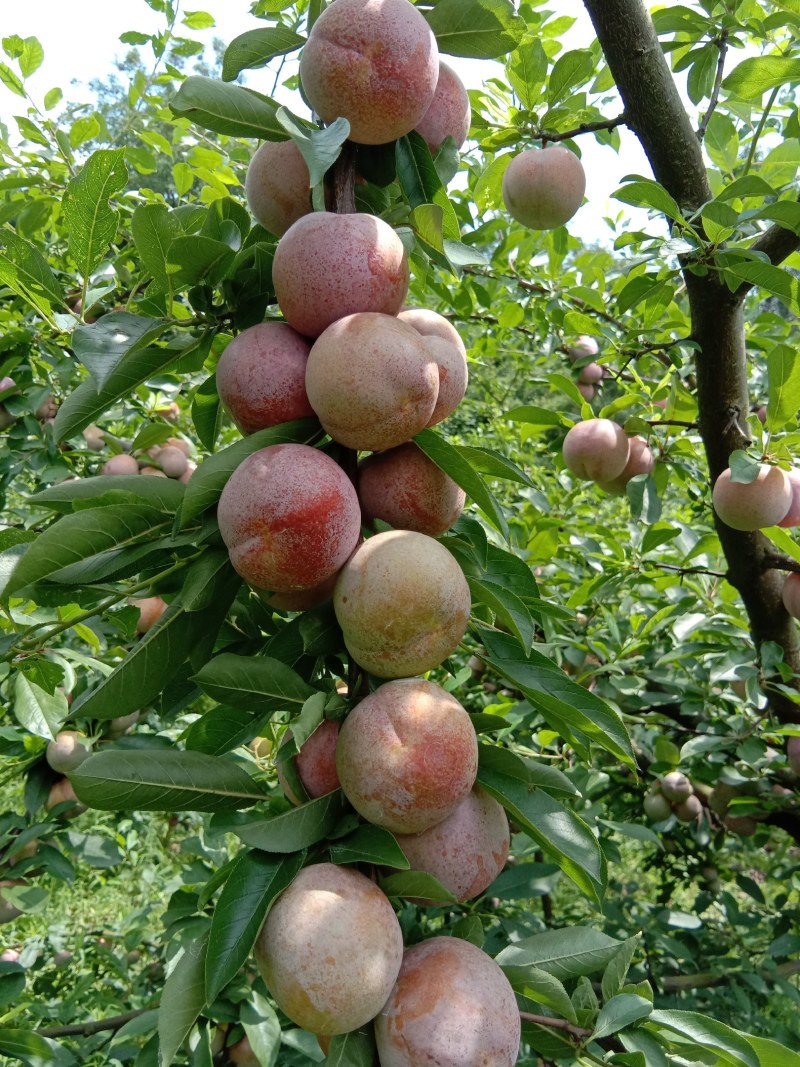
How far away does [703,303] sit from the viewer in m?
1.54

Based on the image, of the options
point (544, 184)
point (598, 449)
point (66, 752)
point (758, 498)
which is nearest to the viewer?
point (758, 498)

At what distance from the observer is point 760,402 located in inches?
93.5

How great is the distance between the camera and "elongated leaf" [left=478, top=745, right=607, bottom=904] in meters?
0.82

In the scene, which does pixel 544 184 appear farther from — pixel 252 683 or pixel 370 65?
pixel 252 683

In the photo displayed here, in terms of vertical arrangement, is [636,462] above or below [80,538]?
below

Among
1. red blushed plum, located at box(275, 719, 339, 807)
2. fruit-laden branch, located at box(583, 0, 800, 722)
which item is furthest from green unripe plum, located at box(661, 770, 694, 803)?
red blushed plum, located at box(275, 719, 339, 807)

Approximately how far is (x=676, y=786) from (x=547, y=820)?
5.24 ft

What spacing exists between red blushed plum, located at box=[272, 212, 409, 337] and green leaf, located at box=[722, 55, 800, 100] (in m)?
1.05

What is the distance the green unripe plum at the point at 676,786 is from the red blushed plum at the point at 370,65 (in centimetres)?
188

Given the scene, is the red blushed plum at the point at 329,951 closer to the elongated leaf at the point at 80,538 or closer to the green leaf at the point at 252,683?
the green leaf at the point at 252,683

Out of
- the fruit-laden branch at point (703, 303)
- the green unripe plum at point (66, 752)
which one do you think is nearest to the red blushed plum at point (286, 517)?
the fruit-laden branch at point (703, 303)

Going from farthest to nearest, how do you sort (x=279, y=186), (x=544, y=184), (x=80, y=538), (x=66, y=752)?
(x=66, y=752) → (x=544, y=184) → (x=279, y=186) → (x=80, y=538)

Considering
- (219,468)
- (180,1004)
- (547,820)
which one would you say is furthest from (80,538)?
(547,820)

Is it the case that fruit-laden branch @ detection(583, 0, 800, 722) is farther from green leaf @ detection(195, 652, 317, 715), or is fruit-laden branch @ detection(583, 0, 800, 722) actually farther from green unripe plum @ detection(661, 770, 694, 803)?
green leaf @ detection(195, 652, 317, 715)
